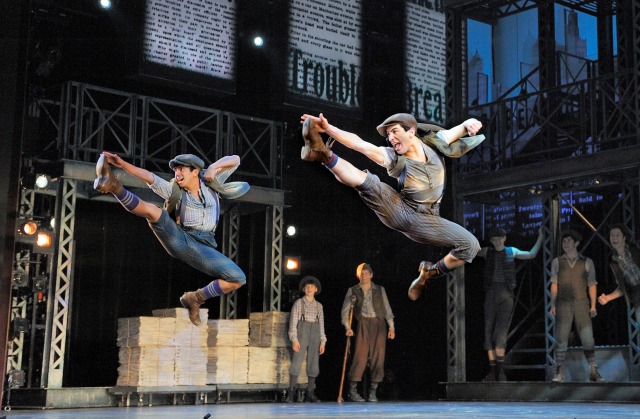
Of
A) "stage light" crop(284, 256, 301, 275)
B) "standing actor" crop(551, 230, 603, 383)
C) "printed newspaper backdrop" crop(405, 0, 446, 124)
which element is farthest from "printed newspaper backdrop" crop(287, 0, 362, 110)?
"standing actor" crop(551, 230, 603, 383)

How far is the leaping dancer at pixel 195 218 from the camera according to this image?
26.0 ft

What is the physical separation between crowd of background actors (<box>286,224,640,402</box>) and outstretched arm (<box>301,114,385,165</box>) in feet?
16.9

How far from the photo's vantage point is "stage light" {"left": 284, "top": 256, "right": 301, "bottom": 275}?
14.1 meters

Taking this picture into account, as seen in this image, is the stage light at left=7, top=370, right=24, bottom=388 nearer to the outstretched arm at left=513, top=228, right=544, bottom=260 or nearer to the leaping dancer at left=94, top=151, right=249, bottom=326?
the leaping dancer at left=94, top=151, right=249, bottom=326

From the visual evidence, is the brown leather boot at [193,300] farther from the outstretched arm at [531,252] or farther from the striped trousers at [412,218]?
the outstretched arm at [531,252]

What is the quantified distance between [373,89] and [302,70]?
1.69 meters

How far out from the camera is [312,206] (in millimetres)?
15273

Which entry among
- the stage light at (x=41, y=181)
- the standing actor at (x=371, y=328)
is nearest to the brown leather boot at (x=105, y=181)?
the stage light at (x=41, y=181)

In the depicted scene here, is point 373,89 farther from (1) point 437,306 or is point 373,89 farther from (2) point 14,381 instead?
(2) point 14,381

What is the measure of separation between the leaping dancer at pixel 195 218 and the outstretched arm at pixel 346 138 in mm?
1346

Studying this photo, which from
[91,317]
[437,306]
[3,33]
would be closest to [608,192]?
[437,306]

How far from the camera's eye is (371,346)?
43.3 feet

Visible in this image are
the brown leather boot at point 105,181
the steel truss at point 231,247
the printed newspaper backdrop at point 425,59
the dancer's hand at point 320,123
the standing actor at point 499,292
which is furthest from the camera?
the printed newspaper backdrop at point 425,59

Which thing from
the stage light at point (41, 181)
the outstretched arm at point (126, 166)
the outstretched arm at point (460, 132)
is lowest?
the outstretched arm at point (126, 166)
